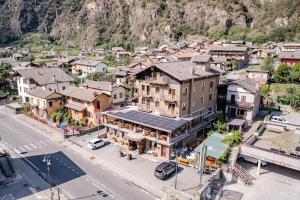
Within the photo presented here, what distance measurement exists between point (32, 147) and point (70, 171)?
37.5ft

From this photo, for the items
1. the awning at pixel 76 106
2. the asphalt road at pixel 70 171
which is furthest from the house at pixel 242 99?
the awning at pixel 76 106

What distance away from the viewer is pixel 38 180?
31031 millimetres

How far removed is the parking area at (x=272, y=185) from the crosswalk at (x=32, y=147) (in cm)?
2907

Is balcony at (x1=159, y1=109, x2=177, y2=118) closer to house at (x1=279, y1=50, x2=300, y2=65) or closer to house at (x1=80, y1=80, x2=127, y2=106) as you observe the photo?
house at (x1=80, y1=80, x2=127, y2=106)

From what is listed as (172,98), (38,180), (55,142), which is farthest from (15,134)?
(172,98)

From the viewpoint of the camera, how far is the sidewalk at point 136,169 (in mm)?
29625

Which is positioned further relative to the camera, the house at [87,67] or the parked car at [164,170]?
the house at [87,67]

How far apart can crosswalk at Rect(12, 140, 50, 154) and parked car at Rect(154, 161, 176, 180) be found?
2031 centimetres

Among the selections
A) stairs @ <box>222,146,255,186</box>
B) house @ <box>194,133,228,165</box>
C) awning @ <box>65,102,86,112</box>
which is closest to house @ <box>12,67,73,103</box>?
awning @ <box>65,102,86,112</box>

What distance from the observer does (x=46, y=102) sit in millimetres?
53031

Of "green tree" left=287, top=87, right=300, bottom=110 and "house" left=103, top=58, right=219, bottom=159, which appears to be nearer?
"house" left=103, top=58, right=219, bottom=159

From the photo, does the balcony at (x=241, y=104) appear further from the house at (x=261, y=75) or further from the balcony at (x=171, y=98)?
the house at (x=261, y=75)

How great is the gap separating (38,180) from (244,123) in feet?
107

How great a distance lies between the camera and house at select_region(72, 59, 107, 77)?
96.8 meters
